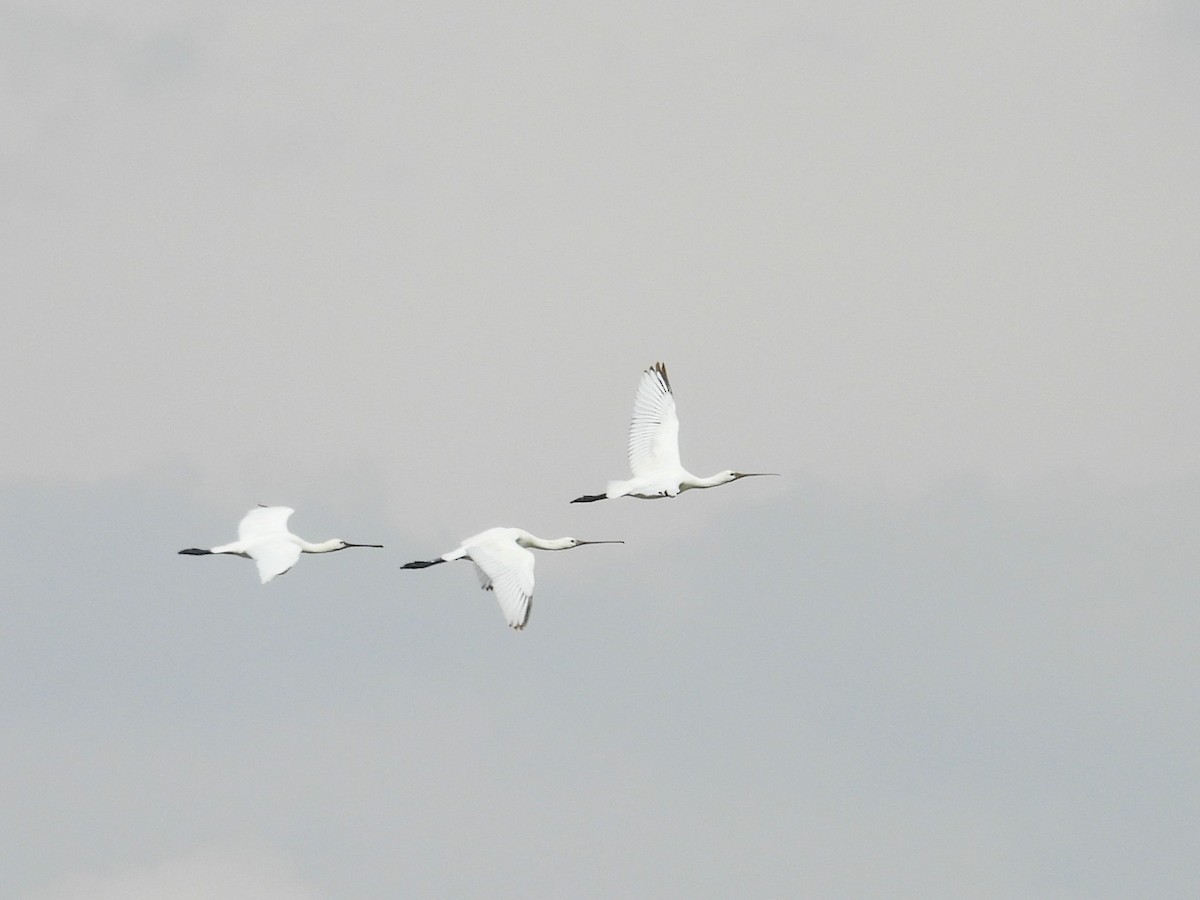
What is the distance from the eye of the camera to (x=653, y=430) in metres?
74.8

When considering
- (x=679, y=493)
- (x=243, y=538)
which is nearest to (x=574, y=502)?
(x=679, y=493)

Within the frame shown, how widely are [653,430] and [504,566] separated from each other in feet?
34.3

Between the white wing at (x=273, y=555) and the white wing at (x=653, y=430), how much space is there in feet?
30.5

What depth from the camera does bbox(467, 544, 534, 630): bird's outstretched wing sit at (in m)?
63.6

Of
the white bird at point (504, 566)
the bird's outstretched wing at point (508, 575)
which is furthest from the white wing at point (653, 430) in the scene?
the bird's outstretched wing at point (508, 575)

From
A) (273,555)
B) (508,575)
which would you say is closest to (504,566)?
(508,575)

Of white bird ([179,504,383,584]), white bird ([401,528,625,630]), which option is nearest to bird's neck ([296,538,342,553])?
white bird ([179,504,383,584])

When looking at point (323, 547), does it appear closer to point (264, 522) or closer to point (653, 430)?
point (264, 522)

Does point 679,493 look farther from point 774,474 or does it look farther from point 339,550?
point 339,550

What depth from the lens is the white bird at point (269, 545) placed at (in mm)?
67938

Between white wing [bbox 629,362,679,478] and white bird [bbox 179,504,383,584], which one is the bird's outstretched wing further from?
white wing [bbox 629,362,679,478]

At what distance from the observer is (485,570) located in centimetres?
6525

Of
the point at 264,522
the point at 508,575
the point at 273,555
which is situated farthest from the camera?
the point at 264,522

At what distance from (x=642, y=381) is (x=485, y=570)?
38.2 feet
